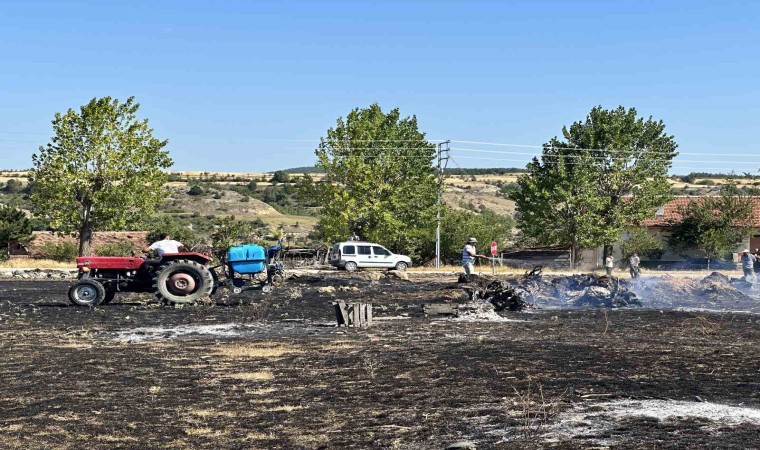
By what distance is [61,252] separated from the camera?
5734 cm

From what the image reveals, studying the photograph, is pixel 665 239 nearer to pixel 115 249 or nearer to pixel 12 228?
pixel 115 249

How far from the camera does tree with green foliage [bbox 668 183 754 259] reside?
6475 cm

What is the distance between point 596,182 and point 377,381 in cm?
5197

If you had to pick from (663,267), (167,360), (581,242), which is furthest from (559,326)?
(663,267)

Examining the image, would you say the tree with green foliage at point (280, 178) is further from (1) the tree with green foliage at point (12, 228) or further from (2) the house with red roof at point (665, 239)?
(1) the tree with green foliage at point (12, 228)

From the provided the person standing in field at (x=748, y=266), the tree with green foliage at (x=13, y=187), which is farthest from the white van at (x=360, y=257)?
the tree with green foliage at (x=13, y=187)

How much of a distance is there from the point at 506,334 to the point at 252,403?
7.98 m

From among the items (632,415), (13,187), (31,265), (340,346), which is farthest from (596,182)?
(13,187)

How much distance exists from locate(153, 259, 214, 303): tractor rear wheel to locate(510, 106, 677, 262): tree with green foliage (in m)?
39.5

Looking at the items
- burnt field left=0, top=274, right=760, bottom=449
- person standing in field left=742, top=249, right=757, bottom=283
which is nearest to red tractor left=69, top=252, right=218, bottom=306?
burnt field left=0, top=274, right=760, bottom=449

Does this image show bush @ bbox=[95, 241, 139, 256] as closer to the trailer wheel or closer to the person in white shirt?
the trailer wheel

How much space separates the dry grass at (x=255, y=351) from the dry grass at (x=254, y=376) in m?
1.58

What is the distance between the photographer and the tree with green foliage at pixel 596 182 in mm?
61500

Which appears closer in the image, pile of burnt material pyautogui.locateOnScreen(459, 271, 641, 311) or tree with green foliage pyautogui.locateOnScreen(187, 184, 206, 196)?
pile of burnt material pyautogui.locateOnScreen(459, 271, 641, 311)
